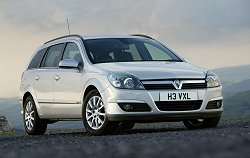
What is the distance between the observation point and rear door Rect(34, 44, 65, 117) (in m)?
11.8

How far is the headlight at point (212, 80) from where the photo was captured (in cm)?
1048

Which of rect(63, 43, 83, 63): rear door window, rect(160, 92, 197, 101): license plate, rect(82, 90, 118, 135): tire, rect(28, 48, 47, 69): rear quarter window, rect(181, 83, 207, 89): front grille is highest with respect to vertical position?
rect(63, 43, 83, 63): rear door window

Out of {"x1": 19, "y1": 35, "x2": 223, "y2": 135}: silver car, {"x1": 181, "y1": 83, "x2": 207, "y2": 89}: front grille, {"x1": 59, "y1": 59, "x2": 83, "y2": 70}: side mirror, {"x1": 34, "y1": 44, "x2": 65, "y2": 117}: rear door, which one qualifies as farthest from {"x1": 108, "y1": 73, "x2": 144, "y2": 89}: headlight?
{"x1": 34, "y1": 44, "x2": 65, "y2": 117}: rear door

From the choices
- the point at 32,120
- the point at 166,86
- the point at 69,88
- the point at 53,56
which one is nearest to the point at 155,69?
the point at 166,86

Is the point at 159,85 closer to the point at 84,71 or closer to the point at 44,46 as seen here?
the point at 84,71

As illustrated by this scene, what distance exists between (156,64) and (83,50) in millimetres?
1350

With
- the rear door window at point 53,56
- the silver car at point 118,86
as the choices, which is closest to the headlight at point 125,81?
the silver car at point 118,86

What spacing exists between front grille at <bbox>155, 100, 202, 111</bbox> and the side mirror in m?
1.71

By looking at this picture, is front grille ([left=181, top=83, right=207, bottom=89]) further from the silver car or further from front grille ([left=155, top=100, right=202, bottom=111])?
front grille ([left=155, top=100, right=202, bottom=111])

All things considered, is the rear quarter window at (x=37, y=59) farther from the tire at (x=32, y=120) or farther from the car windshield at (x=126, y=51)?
the car windshield at (x=126, y=51)

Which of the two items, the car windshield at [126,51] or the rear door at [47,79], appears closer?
the car windshield at [126,51]

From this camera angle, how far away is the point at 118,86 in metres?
9.91

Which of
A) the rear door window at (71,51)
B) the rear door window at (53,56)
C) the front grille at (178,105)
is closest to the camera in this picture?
the front grille at (178,105)

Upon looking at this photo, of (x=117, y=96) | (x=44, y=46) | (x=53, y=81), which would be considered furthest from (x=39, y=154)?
(x=44, y=46)
